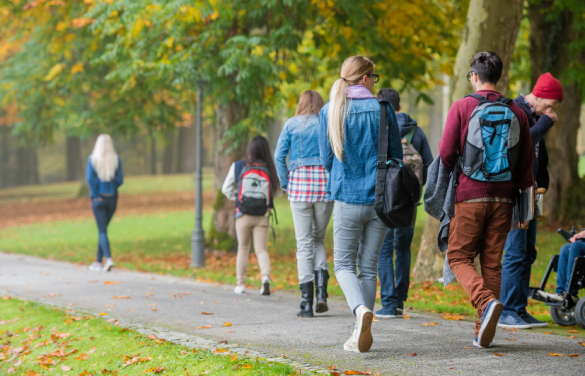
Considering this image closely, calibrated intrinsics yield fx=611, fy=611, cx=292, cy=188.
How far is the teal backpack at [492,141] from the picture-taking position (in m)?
4.09

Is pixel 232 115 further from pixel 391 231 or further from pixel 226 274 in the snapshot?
pixel 391 231

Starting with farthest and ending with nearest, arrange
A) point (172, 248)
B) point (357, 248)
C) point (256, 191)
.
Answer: point (172, 248)
point (256, 191)
point (357, 248)

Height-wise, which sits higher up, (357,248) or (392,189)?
(392,189)

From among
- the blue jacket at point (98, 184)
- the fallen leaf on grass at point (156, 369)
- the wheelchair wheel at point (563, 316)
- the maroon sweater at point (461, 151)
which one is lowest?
the fallen leaf on grass at point (156, 369)

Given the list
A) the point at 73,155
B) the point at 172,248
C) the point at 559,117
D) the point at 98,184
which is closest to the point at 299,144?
the point at 98,184

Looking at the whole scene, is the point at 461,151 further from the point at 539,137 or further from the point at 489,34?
the point at 489,34

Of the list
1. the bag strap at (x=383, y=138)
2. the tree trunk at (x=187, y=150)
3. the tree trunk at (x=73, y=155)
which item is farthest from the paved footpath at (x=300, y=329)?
the tree trunk at (x=73, y=155)

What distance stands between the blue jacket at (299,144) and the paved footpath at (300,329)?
4.72 feet

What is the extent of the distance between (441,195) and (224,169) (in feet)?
24.4

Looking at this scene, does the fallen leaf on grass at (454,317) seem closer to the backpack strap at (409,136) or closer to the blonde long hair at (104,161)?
the backpack strap at (409,136)

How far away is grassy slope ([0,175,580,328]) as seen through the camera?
25.3 feet

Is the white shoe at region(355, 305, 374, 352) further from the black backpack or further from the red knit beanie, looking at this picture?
the red knit beanie

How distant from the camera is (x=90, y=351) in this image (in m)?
5.11

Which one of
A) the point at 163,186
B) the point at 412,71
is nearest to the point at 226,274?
the point at 412,71
